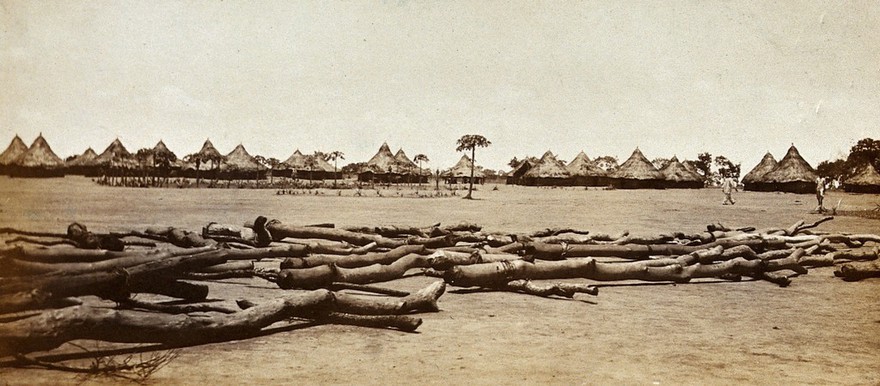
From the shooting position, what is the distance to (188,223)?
16.1 metres

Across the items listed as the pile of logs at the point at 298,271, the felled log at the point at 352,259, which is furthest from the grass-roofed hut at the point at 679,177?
the felled log at the point at 352,259

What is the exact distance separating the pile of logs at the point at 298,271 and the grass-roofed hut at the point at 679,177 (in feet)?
166

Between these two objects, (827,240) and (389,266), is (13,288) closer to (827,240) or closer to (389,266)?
(389,266)

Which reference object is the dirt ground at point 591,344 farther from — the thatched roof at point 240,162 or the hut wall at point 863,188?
the thatched roof at point 240,162

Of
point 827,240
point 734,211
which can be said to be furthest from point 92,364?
point 734,211

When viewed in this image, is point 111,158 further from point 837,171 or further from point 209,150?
point 837,171

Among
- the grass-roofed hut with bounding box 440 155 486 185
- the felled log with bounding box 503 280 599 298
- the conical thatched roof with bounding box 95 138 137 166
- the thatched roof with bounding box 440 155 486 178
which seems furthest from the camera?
the thatched roof with bounding box 440 155 486 178

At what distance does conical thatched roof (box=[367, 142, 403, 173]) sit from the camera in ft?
214

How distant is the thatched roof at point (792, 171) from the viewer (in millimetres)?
51500

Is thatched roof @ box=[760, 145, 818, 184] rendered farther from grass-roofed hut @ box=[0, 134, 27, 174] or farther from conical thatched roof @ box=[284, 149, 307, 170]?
grass-roofed hut @ box=[0, 134, 27, 174]

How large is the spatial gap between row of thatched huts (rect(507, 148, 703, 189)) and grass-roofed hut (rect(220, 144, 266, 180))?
1178 inches

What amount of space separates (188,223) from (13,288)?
40.1 feet

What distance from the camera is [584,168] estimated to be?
6719 centimetres

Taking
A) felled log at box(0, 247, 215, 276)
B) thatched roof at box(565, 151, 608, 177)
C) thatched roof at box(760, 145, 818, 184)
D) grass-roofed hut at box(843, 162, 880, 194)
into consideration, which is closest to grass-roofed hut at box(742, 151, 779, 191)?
thatched roof at box(760, 145, 818, 184)
